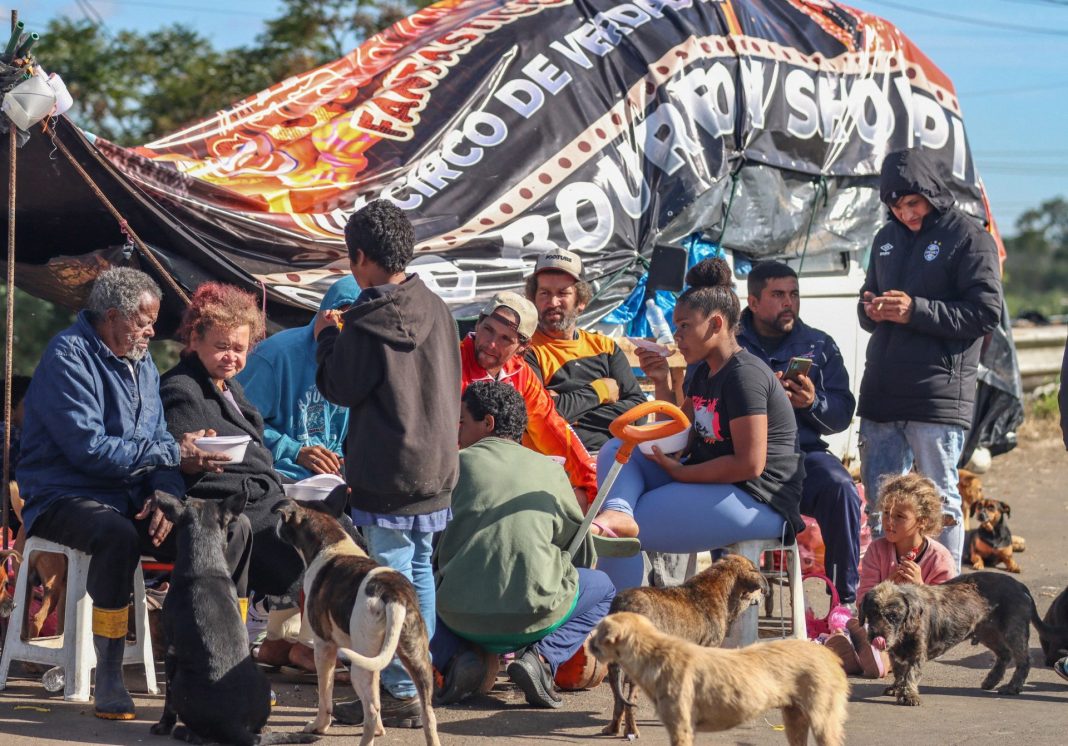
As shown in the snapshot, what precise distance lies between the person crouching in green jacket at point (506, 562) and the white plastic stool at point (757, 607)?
63 cm

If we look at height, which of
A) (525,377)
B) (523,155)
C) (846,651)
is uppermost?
(523,155)

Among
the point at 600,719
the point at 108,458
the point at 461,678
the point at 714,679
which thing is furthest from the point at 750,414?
the point at 108,458

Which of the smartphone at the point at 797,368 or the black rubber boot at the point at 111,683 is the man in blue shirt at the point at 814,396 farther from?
the black rubber boot at the point at 111,683

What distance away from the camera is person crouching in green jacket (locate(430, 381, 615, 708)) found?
5.43 metres

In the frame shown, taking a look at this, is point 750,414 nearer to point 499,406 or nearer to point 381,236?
point 499,406

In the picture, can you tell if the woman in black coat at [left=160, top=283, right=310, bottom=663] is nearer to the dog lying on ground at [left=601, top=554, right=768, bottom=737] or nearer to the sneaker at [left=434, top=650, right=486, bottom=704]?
the sneaker at [left=434, top=650, right=486, bottom=704]

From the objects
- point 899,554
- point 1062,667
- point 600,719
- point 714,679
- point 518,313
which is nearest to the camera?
point 714,679

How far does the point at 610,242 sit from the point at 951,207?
2.13m

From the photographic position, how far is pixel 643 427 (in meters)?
5.84

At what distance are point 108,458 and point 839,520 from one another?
3.59 metres

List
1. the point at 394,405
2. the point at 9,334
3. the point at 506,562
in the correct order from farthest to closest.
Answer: the point at 9,334
the point at 506,562
the point at 394,405

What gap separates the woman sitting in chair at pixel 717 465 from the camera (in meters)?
5.93

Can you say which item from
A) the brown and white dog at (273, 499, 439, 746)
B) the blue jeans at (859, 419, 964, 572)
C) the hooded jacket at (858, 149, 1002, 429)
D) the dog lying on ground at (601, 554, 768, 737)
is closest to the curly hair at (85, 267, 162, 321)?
the brown and white dog at (273, 499, 439, 746)

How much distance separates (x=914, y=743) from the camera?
17.1 feet
